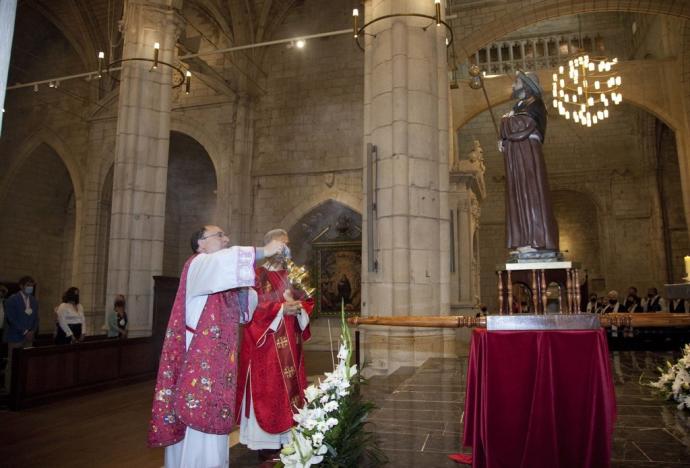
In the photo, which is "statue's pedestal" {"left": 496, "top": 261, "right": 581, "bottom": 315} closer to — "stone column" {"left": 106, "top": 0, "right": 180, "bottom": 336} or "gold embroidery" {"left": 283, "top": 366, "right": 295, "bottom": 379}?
"gold embroidery" {"left": 283, "top": 366, "right": 295, "bottom": 379}

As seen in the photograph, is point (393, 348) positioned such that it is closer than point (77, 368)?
Yes

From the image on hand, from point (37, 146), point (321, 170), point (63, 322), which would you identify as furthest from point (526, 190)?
point (37, 146)

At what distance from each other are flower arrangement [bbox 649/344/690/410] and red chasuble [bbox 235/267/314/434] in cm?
276

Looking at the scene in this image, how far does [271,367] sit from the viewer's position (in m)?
3.69

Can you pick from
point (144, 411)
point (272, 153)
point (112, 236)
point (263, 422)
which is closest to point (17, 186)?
point (272, 153)

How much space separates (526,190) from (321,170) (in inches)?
464

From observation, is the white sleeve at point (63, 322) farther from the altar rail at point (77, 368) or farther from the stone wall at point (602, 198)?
the stone wall at point (602, 198)

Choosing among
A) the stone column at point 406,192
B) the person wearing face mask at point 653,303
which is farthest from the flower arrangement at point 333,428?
the person wearing face mask at point 653,303

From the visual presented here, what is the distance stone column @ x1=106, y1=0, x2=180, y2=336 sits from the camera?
27.6 feet

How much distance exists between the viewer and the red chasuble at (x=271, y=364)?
11.8 ft

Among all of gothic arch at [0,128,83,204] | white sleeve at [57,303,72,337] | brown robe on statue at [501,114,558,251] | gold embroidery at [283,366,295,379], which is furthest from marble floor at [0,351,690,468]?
gothic arch at [0,128,83,204]

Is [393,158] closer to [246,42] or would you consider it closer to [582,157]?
[246,42]

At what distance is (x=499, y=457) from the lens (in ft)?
7.49

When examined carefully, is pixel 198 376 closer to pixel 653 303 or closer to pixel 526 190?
pixel 526 190
